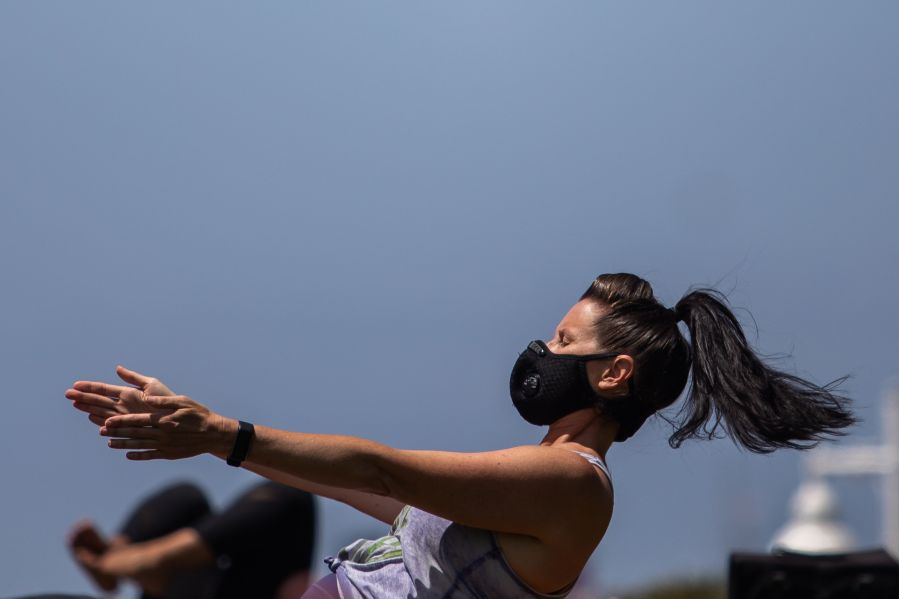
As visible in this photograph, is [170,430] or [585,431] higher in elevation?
[170,430]

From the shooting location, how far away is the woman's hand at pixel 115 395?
3824 millimetres

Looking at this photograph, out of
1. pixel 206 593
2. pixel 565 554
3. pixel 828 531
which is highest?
pixel 565 554

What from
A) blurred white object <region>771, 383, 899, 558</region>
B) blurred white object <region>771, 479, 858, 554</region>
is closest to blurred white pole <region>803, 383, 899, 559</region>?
blurred white object <region>771, 383, 899, 558</region>

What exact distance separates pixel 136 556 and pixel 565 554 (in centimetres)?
227

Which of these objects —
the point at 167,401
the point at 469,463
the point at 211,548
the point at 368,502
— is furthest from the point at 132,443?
the point at 211,548

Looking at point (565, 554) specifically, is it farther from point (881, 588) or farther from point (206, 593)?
point (206, 593)

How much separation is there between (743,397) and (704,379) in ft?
0.47

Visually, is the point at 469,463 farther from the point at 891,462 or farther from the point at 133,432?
the point at 891,462

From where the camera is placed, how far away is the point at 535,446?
4.37 m

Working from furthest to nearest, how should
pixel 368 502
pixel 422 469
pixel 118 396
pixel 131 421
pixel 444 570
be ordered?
pixel 368 502 → pixel 444 570 → pixel 422 469 → pixel 118 396 → pixel 131 421

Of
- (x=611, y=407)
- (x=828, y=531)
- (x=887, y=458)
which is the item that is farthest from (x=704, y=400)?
(x=887, y=458)

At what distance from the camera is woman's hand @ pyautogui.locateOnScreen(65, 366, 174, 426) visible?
3.82 m

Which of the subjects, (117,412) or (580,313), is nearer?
(117,412)

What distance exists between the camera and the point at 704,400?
486 cm
